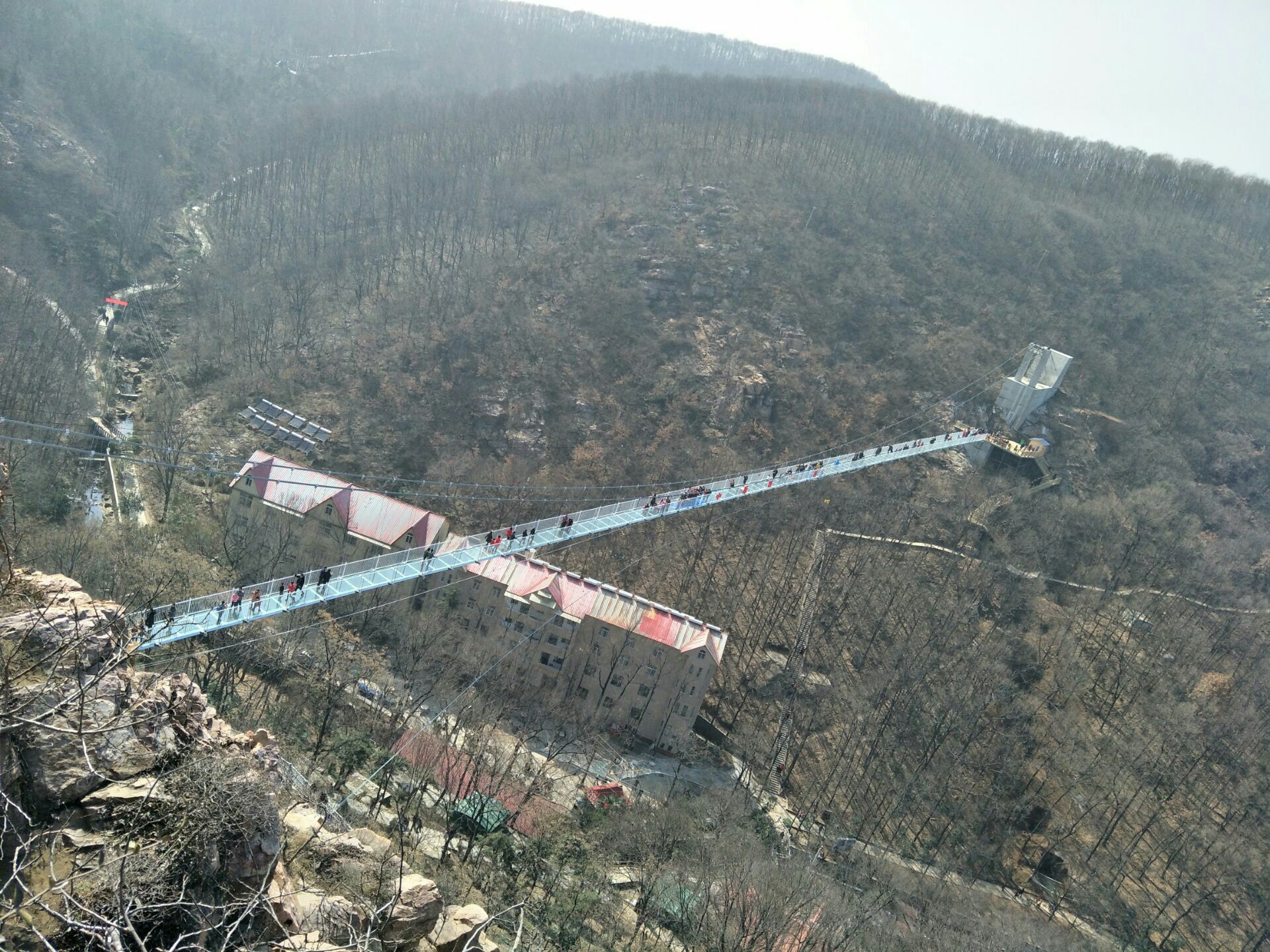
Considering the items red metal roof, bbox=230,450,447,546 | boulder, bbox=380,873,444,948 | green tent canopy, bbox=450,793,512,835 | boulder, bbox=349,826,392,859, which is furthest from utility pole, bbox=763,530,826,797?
boulder, bbox=380,873,444,948

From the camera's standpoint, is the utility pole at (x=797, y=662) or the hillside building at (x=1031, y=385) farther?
the hillside building at (x=1031, y=385)

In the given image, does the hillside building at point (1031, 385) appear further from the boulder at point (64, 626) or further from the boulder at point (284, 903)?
the boulder at point (64, 626)

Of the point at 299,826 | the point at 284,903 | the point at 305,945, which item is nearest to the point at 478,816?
the point at 299,826

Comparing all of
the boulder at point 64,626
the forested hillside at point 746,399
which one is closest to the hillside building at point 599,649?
the forested hillside at point 746,399

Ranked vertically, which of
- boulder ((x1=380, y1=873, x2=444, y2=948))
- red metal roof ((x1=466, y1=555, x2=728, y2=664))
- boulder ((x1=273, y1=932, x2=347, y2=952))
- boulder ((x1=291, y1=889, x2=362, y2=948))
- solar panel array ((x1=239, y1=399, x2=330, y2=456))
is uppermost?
boulder ((x1=273, y1=932, x2=347, y2=952))

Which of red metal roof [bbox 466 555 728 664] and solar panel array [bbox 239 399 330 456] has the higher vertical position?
red metal roof [bbox 466 555 728 664]

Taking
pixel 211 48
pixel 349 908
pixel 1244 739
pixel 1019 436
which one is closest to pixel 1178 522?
pixel 1019 436

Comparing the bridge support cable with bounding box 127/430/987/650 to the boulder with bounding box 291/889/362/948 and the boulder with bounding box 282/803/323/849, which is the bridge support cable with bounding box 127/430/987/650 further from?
the boulder with bounding box 291/889/362/948
